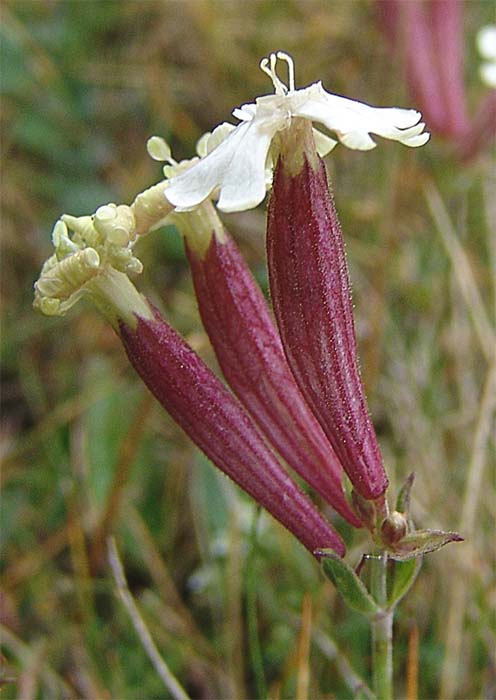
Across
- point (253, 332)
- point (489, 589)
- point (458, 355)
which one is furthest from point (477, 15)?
point (253, 332)

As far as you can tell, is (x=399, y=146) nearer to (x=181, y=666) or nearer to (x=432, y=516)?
(x=432, y=516)

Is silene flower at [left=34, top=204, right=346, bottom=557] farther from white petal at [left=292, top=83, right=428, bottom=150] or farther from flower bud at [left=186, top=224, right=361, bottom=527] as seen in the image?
white petal at [left=292, top=83, right=428, bottom=150]

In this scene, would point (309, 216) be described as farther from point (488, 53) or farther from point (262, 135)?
point (488, 53)

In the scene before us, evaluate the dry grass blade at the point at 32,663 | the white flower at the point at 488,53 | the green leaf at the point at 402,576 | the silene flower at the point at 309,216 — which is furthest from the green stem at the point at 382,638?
the white flower at the point at 488,53

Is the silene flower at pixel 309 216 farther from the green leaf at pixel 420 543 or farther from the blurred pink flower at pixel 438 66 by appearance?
the blurred pink flower at pixel 438 66

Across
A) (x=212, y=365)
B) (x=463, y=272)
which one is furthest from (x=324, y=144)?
(x=463, y=272)

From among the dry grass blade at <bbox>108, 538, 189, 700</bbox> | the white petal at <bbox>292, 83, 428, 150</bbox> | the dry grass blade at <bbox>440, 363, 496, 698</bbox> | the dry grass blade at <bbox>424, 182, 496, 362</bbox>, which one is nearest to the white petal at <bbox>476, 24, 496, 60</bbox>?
the dry grass blade at <bbox>424, 182, 496, 362</bbox>
